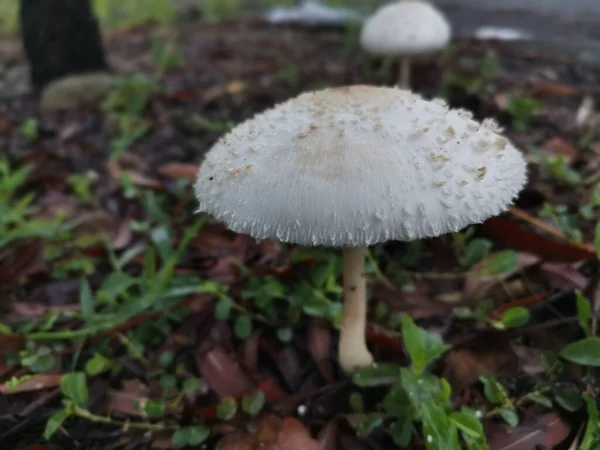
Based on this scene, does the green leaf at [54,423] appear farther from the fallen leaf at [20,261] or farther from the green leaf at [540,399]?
the green leaf at [540,399]

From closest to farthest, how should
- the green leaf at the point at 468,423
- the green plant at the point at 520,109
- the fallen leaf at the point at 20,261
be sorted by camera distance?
the green leaf at the point at 468,423 → the fallen leaf at the point at 20,261 → the green plant at the point at 520,109

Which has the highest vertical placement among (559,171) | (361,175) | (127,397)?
(361,175)

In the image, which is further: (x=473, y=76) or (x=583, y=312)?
(x=473, y=76)

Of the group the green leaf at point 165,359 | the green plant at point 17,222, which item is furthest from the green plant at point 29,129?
the green leaf at point 165,359

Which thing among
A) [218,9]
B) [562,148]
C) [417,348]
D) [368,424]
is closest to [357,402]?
[368,424]

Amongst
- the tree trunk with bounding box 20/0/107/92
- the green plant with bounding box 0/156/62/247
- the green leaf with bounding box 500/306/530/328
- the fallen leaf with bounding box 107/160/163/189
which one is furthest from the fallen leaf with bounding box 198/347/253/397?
the tree trunk with bounding box 20/0/107/92

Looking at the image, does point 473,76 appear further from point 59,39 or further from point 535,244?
point 59,39

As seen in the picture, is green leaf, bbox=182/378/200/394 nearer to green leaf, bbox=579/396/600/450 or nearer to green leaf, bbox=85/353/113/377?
green leaf, bbox=85/353/113/377

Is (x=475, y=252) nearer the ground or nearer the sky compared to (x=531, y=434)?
nearer the sky
